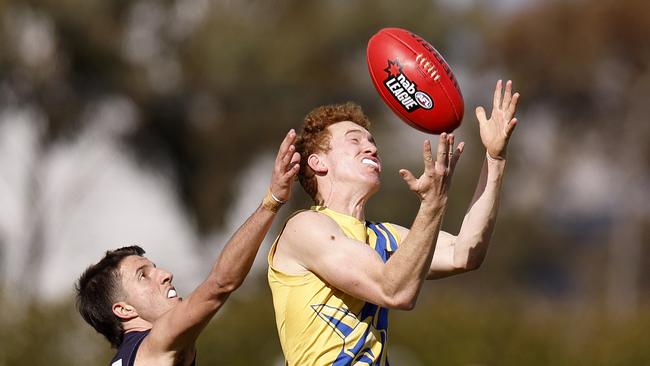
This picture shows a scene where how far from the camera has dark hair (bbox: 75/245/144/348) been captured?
18.6 feet

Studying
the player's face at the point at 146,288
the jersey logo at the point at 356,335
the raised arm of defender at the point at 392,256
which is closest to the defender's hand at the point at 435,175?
the raised arm of defender at the point at 392,256

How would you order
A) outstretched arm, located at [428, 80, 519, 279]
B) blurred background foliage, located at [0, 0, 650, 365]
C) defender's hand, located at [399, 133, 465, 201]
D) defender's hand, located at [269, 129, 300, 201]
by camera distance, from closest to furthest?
defender's hand, located at [399, 133, 465, 201], defender's hand, located at [269, 129, 300, 201], outstretched arm, located at [428, 80, 519, 279], blurred background foliage, located at [0, 0, 650, 365]

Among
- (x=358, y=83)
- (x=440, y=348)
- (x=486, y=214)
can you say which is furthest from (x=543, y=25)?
(x=486, y=214)

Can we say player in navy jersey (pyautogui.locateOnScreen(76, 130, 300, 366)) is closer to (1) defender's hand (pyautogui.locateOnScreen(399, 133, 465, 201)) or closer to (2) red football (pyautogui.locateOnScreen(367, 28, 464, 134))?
(1) defender's hand (pyautogui.locateOnScreen(399, 133, 465, 201))

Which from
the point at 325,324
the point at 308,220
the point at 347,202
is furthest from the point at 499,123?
the point at 325,324

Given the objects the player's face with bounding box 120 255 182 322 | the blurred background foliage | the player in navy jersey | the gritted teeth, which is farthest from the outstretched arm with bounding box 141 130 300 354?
the blurred background foliage

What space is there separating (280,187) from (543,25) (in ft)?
115

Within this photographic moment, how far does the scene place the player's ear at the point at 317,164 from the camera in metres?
5.55

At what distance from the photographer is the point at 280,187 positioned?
5.00 metres

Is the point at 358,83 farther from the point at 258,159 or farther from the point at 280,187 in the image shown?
the point at 280,187

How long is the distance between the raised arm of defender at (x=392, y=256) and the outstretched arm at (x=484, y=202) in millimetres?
536

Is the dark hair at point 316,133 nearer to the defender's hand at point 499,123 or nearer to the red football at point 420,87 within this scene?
the red football at point 420,87

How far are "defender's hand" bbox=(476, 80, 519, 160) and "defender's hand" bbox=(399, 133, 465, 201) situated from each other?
0.80 m

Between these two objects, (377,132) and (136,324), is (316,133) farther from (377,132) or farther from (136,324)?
(377,132)
